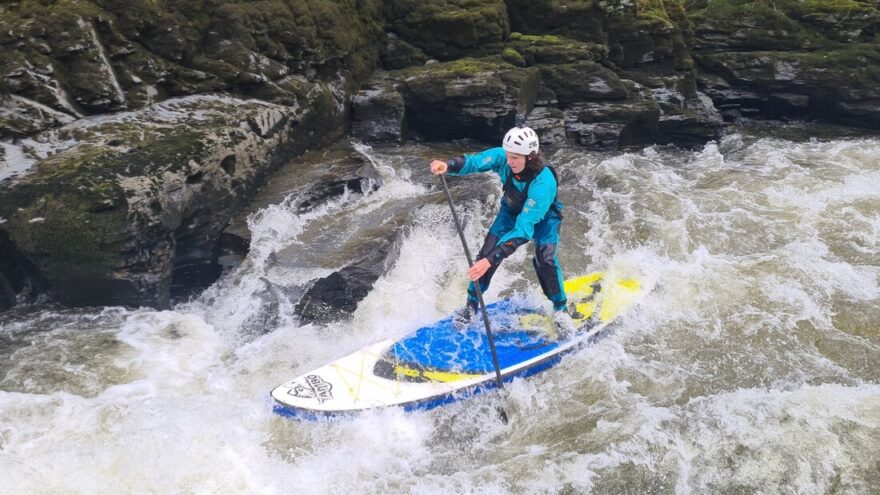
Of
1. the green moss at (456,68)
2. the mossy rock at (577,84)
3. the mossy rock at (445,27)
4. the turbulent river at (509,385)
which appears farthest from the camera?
the mossy rock at (577,84)

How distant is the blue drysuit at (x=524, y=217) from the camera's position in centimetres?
620

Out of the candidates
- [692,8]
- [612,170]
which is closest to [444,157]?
[612,170]

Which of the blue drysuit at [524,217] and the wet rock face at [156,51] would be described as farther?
the wet rock face at [156,51]

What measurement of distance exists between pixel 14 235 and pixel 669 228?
9180mm

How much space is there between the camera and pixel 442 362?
6656mm

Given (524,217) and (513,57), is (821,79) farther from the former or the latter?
(524,217)

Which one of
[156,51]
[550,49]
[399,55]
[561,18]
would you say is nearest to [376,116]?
[399,55]

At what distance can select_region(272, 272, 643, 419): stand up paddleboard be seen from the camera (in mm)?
6098

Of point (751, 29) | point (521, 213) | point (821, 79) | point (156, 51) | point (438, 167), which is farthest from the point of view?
point (751, 29)

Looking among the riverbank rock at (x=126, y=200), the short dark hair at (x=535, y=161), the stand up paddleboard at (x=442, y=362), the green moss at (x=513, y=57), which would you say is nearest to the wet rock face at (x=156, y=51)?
the riverbank rock at (x=126, y=200)

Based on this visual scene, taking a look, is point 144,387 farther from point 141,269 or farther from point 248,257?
point 248,257

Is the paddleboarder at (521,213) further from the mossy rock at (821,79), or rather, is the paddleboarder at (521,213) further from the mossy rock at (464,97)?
the mossy rock at (821,79)

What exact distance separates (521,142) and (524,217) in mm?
743

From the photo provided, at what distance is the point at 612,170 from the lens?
488 inches
